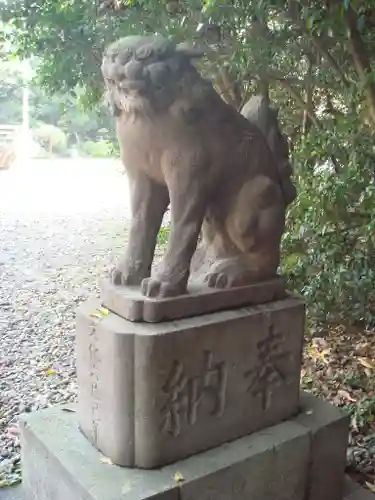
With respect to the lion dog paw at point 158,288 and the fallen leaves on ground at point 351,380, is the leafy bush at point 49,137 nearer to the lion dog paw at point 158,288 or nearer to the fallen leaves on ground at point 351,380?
the fallen leaves on ground at point 351,380

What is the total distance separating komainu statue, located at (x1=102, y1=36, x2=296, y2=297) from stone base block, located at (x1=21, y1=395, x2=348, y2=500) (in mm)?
485

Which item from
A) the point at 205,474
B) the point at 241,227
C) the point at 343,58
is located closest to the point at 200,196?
the point at 241,227

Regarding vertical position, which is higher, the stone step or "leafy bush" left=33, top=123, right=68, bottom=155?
"leafy bush" left=33, top=123, right=68, bottom=155

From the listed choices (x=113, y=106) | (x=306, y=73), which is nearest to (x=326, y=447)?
(x=113, y=106)

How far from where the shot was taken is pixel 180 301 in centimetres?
155

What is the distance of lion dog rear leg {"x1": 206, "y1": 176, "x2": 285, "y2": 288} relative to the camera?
5.43 ft

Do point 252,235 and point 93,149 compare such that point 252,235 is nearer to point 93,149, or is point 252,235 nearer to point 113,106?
point 113,106

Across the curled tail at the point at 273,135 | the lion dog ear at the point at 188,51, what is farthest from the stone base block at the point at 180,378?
the lion dog ear at the point at 188,51

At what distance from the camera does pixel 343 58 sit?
10.6ft

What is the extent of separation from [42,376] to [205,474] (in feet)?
5.65

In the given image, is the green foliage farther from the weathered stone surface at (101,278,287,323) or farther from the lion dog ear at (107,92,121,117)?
the weathered stone surface at (101,278,287,323)

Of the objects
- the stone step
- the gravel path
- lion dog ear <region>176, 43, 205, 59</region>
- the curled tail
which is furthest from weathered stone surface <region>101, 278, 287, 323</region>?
the gravel path

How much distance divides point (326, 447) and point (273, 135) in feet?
3.31

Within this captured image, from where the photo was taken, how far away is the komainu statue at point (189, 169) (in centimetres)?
146
